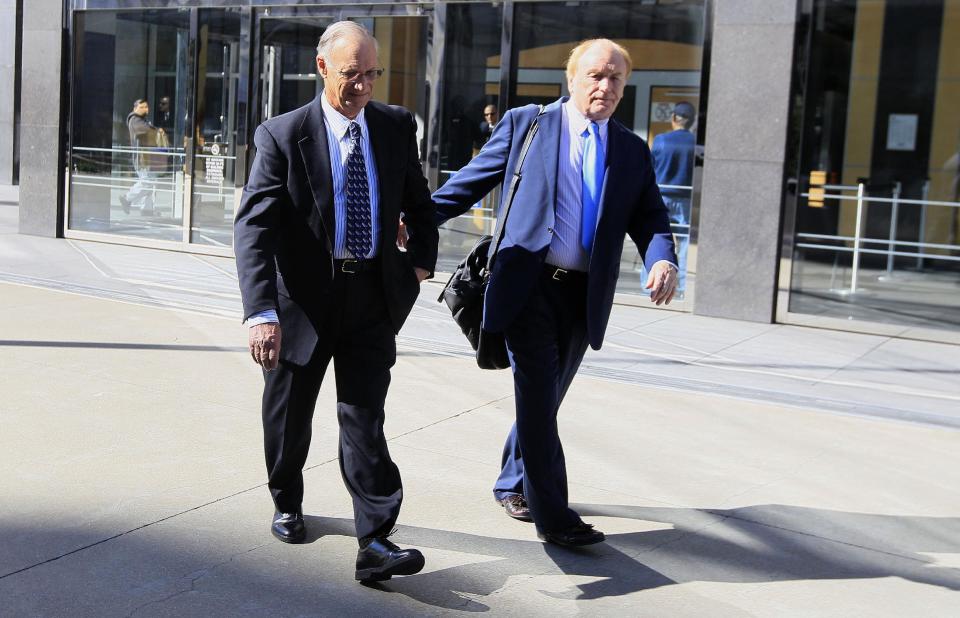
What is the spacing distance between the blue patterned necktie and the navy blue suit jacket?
1.39 feet

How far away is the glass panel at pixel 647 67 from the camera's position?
10.1 metres

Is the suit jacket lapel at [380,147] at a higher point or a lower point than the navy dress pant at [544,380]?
higher

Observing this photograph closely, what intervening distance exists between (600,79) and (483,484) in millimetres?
1828

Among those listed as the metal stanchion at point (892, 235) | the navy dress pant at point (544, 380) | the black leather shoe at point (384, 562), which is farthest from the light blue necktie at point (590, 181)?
the metal stanchion at point (892, 235)

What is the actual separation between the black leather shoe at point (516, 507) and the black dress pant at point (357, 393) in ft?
2.47

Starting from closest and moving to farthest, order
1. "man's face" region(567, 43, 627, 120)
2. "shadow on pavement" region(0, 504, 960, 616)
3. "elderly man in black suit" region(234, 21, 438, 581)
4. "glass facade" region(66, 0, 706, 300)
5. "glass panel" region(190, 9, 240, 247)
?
1. "shadow on pavement" region(0, 504, 960, 616)
2. "elderly man in black suit" region(234, 21, 438, 581)
3. "man's face" region(567, 43, 627, 120)
4. "glass facade" region(66, 0, 706, 300)
5. "glass panel" region(190, 9, 240, 247)

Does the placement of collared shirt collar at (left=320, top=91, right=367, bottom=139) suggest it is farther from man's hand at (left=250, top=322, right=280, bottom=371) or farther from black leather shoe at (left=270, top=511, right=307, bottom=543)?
black leather shoe at (left=270, top=511, right=307, bottom=543)

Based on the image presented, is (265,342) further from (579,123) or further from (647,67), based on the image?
(647,67)

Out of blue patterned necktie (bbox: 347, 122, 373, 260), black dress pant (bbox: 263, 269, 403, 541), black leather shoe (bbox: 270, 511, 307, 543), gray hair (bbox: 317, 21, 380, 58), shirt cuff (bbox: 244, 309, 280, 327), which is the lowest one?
black leather shoe (bbox: 270, 511, 307, 543)

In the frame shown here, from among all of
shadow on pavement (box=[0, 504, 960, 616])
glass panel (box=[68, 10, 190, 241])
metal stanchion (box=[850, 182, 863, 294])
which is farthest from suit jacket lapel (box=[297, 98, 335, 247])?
glass panel (box=[68, 10, 190, 241])

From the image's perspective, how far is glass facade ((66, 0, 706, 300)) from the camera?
1038 cm

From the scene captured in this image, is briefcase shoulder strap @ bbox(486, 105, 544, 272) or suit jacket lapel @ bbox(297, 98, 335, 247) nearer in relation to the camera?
suit jacket lapel @ bbox(297, 98, 335, 247)

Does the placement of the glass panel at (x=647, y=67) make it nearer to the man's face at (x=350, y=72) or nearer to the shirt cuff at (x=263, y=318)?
the man's face at (x=350, y=72)

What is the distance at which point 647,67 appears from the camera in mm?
10336
